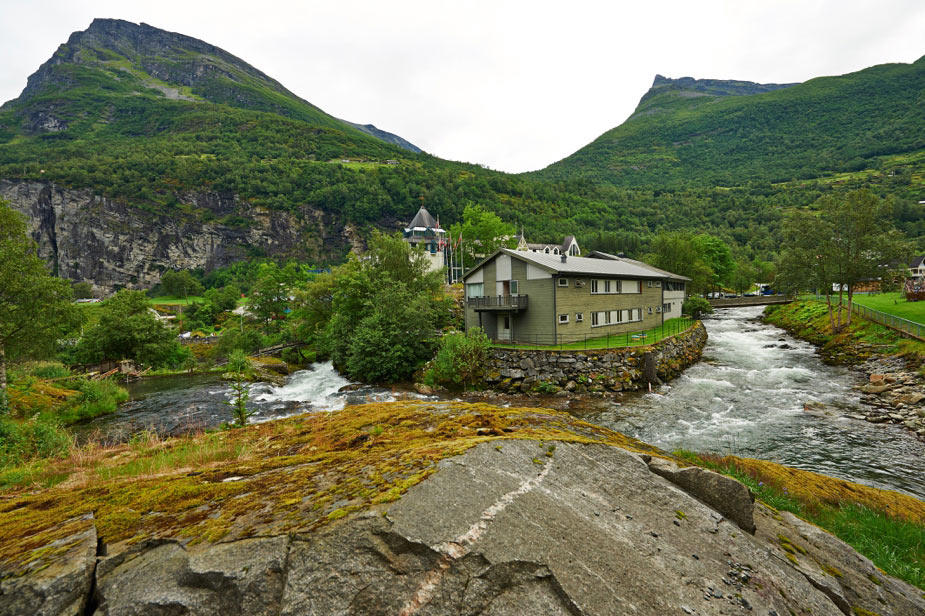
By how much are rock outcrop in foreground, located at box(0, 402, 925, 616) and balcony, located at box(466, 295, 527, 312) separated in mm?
22180

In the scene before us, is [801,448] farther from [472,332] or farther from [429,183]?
[429,183]

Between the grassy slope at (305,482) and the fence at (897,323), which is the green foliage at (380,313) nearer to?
the grassy slope at (305,482)

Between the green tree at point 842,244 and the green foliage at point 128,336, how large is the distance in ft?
192

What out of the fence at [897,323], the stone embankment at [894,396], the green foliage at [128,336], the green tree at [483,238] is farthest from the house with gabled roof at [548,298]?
the green tree at [483,238]

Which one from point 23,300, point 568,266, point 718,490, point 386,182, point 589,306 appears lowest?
point 718,490

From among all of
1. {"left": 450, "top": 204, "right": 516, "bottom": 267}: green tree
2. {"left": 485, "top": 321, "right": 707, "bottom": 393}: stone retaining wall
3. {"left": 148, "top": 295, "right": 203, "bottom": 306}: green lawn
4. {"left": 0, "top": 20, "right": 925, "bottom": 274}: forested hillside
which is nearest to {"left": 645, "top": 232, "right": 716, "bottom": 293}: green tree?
{"left": 450, "top": 204, "right": 516, "bottom": 267}: green tree

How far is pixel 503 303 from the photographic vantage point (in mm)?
28531

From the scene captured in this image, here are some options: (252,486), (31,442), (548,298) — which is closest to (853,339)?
(548,298)

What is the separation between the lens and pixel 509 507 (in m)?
4.22

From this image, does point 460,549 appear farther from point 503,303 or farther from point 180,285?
point 180,285

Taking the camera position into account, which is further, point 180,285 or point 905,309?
point 180,285

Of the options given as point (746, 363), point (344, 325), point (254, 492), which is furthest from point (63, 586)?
point (746, 363)

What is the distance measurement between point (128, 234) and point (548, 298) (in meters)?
141

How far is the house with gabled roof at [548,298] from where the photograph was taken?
27094 mm
